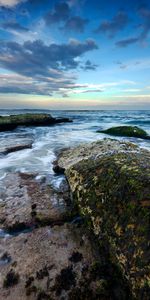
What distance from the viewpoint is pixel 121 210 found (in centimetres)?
337

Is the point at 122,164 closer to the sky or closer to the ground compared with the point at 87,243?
closer to the sky

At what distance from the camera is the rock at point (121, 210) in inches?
110

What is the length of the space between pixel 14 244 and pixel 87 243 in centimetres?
128

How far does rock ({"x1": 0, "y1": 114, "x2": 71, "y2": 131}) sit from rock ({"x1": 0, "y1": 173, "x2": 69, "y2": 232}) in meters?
17.3

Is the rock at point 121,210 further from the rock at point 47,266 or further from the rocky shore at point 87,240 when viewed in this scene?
the rock at point 47,266

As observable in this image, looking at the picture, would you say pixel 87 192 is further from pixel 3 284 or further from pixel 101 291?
pixel 3 284

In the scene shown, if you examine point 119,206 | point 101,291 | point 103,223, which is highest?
point 119,206

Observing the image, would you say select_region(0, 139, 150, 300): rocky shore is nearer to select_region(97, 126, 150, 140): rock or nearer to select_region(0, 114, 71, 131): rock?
select_region(97, 126, 150, 140): rock

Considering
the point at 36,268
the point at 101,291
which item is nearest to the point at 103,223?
the point at 101,291

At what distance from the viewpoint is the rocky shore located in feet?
9.88

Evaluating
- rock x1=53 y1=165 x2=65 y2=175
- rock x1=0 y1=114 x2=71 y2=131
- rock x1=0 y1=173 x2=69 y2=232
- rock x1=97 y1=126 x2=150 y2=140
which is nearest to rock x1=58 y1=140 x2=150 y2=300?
rock x1=0 y1=173 x2=69 y2=232

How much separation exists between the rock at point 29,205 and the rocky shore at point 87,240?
21 millimetres

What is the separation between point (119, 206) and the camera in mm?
3439

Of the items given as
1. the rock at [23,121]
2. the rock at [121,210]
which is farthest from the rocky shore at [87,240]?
the rock at [23,121]
